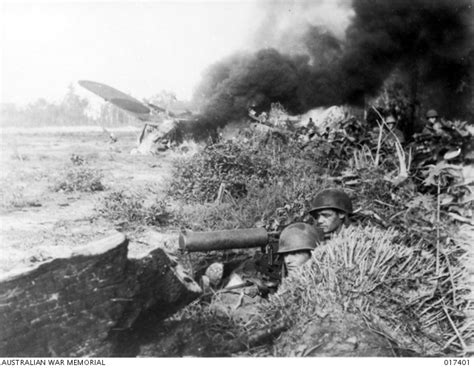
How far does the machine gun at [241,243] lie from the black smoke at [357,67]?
5.18m

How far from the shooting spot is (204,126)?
35.5ft

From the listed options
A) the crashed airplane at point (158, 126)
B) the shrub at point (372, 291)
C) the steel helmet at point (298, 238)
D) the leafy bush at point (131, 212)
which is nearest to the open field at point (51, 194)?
the leafy bush at point (131, 212)

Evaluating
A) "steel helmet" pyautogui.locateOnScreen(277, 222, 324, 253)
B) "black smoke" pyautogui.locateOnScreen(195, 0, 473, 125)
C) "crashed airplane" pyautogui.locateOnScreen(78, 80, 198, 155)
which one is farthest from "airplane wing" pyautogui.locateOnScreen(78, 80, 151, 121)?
"steel helmet" pyautogui.locateOnScreen(277, 222, 324, 253)

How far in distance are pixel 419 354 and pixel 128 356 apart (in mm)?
2783

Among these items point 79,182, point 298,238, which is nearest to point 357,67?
point 298,238

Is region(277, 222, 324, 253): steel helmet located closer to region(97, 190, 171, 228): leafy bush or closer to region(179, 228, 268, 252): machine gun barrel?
region(179, 228, 268, 252): machine gun barrel

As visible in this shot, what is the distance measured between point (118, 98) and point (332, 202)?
642cm

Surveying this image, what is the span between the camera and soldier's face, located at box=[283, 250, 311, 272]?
16.5ft

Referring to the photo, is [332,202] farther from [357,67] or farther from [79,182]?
[357,67]

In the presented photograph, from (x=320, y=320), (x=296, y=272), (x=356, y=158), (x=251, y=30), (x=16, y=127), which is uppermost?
(x=251, y=30)

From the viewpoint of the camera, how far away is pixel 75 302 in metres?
3.40

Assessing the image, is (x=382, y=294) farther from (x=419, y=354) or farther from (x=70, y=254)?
(x=70, y=254)

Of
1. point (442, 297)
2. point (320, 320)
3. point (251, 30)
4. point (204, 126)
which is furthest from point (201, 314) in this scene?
point (204, 126)

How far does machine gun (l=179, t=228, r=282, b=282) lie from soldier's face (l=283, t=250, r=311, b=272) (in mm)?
187
